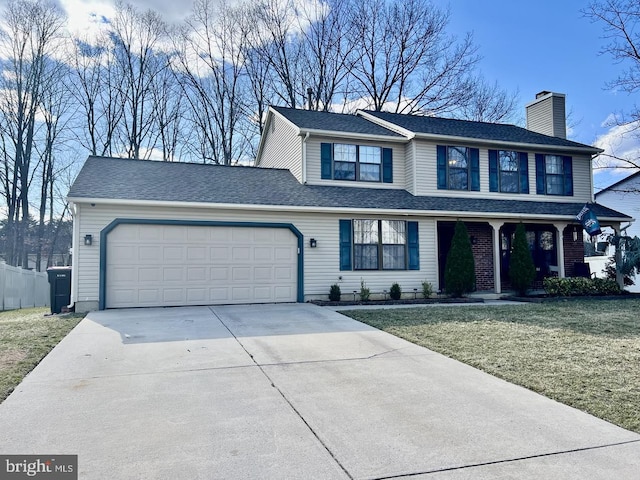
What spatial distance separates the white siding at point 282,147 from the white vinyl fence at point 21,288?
355 inches

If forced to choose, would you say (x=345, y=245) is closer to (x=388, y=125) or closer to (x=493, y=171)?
(x=388, y=125)

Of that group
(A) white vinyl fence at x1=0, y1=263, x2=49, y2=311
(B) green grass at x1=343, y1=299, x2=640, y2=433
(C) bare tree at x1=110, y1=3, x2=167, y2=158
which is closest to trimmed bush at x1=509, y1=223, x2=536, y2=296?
(B) green grass at x1=343, y1=299, x2=640, y2=433

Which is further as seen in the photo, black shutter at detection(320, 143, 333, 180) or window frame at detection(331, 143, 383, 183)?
window frame at detection(331, 143, 383, 183)

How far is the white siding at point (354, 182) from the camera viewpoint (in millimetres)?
12992

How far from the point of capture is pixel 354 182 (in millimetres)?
13258

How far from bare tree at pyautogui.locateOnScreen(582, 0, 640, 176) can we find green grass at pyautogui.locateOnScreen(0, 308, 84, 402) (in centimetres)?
1912

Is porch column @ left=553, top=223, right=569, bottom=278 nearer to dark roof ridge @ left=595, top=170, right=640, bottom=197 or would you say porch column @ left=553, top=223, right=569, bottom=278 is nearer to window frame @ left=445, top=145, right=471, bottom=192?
window frame @ left=445, top=145, right=471, bottom=192

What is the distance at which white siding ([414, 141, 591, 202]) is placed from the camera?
13445 millimetres

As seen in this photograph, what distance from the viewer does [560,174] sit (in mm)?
14930

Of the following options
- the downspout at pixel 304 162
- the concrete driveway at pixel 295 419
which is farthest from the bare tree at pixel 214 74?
the concrete driveway at pixel 295 419

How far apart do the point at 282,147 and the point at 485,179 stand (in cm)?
689

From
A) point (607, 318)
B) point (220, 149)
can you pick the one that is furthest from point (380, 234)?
point (220, 149)

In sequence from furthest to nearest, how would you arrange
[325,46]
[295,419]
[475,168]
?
[325,46], [475,168], [295,419]

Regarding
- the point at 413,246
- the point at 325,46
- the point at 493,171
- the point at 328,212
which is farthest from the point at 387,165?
the point at 325,46
